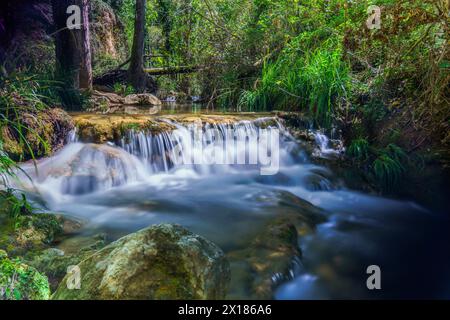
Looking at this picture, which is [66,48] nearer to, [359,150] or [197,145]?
[197,145]

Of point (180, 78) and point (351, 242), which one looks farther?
point (180, 78)

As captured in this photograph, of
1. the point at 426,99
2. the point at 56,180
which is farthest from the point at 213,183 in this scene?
the point at 426,99

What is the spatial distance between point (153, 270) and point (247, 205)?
2.24m

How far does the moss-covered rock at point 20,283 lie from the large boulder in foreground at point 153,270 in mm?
137

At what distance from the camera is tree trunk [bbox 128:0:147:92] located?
10367 mm

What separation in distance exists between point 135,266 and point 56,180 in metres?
2.68

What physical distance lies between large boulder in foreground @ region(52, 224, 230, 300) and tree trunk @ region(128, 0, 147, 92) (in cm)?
943

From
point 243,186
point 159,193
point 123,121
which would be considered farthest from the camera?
point 123,121

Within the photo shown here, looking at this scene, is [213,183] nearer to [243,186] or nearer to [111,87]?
[243,186]

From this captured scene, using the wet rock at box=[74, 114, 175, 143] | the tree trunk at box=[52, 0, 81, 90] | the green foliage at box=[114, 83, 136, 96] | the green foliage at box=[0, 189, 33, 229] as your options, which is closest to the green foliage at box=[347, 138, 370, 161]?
the wet rock at box=[74, 114, 175, 143]

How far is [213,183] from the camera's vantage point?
15.6 feet

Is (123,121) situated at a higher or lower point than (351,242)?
higher

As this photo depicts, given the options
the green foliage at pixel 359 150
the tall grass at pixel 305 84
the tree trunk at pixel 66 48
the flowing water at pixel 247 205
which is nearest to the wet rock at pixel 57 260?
the flowing water at pixel 247 205
